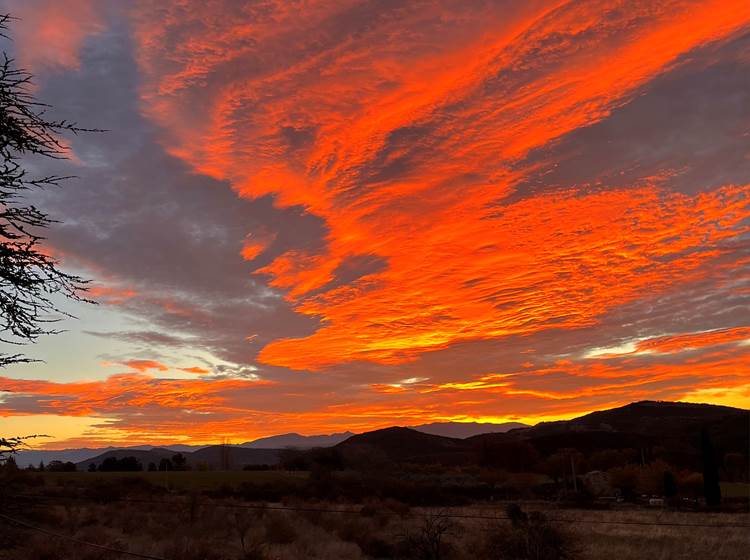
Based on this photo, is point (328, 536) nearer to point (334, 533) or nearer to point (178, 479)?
point (334, 533)

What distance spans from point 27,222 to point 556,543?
17.8 metres

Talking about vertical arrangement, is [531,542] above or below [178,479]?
above

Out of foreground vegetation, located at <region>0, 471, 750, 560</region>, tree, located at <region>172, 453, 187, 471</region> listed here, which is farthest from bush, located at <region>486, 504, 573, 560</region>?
Answer: tree, located at <region>172, 453, 187, 471</region>

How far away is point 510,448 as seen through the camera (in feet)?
393

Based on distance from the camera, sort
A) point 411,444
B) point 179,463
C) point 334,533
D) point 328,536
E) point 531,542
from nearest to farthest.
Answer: point 531,542
point 328,536
point 334,533
point 179,463
point 411,444

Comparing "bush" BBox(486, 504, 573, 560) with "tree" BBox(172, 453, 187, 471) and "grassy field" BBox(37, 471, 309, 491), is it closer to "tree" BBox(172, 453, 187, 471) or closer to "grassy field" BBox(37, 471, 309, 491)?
"grassy field" BBox(37, 471, 309, 491)

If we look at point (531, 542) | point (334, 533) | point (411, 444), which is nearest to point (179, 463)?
point (411, 444)

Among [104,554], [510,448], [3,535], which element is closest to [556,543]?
[104,554]

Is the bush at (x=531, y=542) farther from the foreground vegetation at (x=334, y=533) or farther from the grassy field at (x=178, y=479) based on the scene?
the grassy field at (x=178, y=479)

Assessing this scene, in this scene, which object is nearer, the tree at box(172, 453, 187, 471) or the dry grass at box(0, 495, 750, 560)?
the dry grass at box(0, 495, 750, 560)

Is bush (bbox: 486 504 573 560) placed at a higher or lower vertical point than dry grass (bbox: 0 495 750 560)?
higher

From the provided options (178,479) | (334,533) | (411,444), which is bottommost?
(178,479)

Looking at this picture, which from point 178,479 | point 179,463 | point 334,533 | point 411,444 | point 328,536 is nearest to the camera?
point 328,536

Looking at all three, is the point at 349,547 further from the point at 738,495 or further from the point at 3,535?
the point at 738,495
